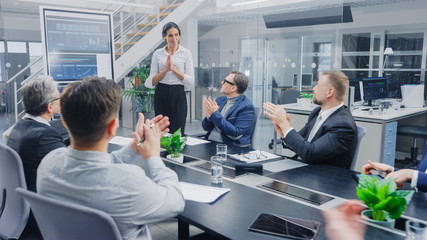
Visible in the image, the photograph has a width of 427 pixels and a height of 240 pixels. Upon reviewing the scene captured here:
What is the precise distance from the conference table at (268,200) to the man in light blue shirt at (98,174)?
224mm

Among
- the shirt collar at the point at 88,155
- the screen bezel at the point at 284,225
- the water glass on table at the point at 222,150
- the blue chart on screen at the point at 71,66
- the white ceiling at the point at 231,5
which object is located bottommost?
the screen bezel at the point at 284,225

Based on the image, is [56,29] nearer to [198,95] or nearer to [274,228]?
[274,228]

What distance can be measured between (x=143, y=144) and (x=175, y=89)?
2709mm

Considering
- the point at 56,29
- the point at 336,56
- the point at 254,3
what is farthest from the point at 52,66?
the point at 336,56

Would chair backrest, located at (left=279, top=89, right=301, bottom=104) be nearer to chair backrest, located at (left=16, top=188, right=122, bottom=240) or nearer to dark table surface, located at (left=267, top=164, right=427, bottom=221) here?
dark table surface, located at (left=267, top=164, right=427, bottom=221)

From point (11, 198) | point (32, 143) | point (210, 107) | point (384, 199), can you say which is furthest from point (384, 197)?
point (210, 107)

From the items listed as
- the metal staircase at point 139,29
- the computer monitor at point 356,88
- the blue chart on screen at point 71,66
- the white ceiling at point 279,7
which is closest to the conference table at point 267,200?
the blue chart on screen at point 71,66

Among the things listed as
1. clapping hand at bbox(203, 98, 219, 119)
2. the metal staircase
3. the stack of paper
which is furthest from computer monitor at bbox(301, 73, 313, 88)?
the stack of paper

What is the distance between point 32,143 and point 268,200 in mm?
1198

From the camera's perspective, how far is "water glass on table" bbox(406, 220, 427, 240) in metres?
1.06

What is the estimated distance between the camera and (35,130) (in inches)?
71.5

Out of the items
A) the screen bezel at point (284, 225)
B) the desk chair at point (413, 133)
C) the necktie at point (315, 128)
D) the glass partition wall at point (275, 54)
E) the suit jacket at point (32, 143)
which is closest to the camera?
the screen bezel at point (284, 225)

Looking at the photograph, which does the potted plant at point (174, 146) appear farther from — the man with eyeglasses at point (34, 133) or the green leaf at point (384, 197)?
the green leaf at point (384, 197)

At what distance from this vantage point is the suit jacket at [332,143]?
2186 mm
